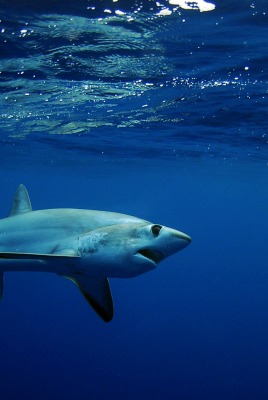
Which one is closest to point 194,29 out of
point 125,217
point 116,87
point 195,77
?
point 195,77

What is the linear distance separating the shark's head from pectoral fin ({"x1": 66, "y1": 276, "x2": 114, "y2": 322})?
24.5 inches

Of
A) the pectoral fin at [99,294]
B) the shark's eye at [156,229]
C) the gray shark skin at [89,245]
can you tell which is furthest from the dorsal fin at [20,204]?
the shark's eye at [156,229]

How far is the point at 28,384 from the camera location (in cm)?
2302

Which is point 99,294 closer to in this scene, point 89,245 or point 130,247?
point 89,245

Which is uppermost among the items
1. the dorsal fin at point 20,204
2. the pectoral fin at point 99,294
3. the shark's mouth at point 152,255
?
the dorsal fin at point 20,204

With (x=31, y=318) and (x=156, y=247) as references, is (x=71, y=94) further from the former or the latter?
(x=31, y=318)

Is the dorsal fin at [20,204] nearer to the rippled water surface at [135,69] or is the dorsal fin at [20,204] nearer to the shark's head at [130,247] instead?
the shark's head at [130,247]

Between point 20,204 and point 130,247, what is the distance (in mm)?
2643

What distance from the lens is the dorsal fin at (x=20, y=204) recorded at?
5.75m

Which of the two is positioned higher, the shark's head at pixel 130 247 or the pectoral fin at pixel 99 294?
the shark's head at pixel 130 247

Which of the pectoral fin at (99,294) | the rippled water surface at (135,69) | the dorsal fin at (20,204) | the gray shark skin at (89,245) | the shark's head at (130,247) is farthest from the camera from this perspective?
the rippled water surface at (135,69)

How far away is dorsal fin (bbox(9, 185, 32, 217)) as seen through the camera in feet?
18.9

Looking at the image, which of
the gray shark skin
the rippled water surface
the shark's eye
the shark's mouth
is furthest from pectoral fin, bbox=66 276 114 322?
the rippled water surface

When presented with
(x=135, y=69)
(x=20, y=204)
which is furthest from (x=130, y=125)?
(x=20, y=204)
